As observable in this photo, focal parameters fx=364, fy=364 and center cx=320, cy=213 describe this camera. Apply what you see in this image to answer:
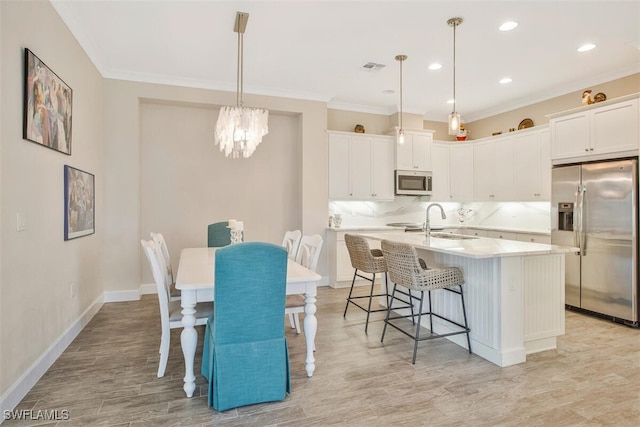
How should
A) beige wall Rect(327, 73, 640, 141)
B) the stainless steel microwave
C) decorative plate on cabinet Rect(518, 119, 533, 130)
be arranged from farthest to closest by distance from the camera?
the stainless steel microwave
decorative plate on cabinet Rect(518, 119, 533, 130)
beige wall Rect(327, 73, 640, 141)

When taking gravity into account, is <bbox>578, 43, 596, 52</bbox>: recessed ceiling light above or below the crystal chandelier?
above

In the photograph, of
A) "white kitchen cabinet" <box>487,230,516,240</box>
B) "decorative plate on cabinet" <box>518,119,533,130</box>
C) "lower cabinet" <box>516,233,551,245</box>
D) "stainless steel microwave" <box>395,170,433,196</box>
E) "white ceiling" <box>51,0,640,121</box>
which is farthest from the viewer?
"stainless steel microwave" <box>395,170,433,196</box>

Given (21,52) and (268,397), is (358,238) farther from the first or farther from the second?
(21,52)

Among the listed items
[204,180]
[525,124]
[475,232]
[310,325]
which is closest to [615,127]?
[525,124]

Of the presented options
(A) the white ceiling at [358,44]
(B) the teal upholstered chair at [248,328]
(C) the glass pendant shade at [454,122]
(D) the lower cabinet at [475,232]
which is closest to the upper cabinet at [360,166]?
(A) the white ceiling at [358,44]

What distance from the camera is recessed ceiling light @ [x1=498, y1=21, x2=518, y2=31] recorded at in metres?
3.38

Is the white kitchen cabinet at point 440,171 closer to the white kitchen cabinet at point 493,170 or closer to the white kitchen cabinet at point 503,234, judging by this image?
the white kitchen cabinet at point 493,170

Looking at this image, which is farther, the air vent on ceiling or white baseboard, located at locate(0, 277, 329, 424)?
the air vent on ceiling

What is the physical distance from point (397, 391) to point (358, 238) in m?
1.59

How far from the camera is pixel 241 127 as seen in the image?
132 inches

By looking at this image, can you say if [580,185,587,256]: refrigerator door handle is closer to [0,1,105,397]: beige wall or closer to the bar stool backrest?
the bar stool backrest

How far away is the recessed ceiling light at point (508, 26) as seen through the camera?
3379mm

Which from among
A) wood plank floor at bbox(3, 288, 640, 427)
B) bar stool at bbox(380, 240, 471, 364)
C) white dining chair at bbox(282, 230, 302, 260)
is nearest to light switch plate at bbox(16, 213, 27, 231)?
wood plank floor at bbox(3, 288, 640, 427)

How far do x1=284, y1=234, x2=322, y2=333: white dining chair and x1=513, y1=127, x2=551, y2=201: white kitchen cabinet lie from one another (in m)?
3.75
